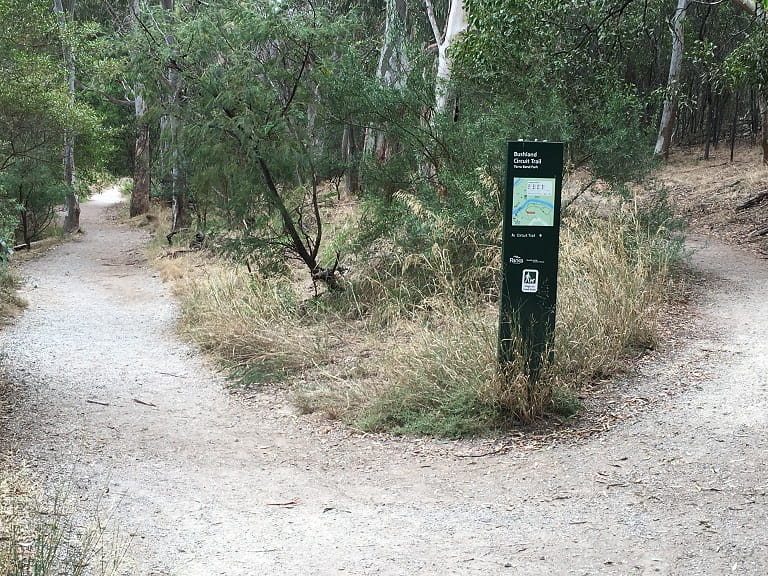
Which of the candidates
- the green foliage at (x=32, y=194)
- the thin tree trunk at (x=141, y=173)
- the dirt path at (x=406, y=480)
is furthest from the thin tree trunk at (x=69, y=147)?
the dirt path at (x=406, y=480)

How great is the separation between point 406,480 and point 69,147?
21.2 metres

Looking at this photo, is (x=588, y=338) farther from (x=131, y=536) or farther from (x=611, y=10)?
(x=611, y=10)

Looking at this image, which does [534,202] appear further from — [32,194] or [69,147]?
[32,194]

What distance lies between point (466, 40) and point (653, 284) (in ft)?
18.2

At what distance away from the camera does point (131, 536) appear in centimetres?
440

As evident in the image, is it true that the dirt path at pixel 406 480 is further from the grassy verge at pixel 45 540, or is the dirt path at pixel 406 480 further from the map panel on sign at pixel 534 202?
the map panel on sign at pixel 534 202

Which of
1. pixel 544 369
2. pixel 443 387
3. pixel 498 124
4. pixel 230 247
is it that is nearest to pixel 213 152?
pixel 230 247

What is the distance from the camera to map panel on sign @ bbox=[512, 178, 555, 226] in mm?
5958

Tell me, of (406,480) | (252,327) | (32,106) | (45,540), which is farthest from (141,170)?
(45,540)

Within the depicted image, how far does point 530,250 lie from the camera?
6.05 metres

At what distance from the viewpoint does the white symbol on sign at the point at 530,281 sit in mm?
6086

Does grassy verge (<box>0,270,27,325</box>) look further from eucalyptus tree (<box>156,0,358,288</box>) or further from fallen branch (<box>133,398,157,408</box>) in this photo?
fallen branch (<box>133,398,157,408</box>)

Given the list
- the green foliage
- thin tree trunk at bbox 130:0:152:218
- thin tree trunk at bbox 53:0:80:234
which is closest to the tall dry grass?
the green foliage

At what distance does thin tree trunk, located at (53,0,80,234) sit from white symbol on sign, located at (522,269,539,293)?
55.9 ft
